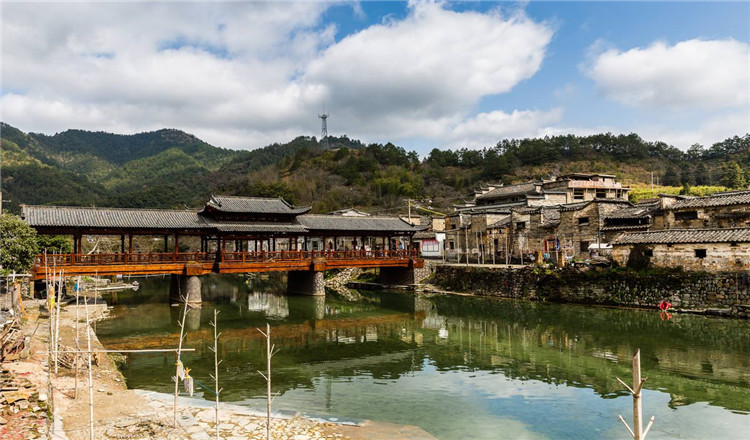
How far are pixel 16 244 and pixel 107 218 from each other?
476 centimetres

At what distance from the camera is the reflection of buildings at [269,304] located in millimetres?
27034

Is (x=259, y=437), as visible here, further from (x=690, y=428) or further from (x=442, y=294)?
(x=442, y=294)

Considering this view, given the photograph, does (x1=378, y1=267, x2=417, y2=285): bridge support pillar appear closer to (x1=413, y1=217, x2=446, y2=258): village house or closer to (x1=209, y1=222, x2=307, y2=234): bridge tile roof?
(x1=413, y1=217, x2=446, y2=258): village house

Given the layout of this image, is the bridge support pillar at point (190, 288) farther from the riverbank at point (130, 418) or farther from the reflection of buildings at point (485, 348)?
the riverbank at point (130, 418)

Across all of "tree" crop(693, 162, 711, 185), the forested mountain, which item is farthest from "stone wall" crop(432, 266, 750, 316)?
"tree" crop(693, 162, 711, 185)

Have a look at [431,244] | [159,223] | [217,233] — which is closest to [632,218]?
[431,244]

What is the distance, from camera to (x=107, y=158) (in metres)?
121

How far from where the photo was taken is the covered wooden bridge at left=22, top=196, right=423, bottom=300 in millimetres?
25250

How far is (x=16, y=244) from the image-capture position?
2241cm

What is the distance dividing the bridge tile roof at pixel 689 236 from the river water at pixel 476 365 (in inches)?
154

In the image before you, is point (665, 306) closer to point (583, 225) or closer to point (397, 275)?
point (583, 225)

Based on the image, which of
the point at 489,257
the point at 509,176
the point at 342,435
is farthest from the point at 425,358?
the point at 509,176

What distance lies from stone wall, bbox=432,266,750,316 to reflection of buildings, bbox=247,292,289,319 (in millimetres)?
12538

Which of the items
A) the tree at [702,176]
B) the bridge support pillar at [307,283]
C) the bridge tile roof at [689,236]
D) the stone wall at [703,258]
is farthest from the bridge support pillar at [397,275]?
the tree at [702,176]
